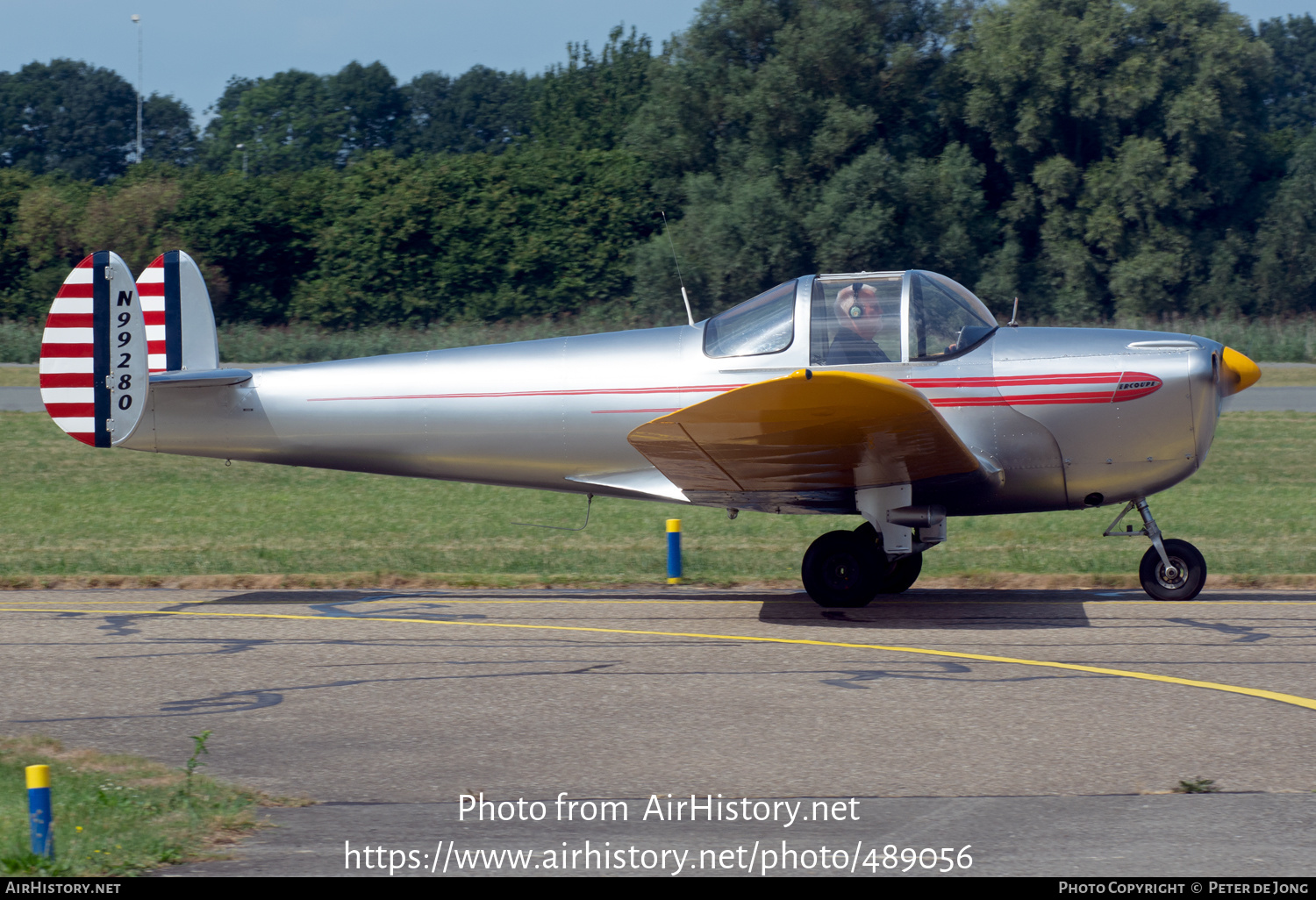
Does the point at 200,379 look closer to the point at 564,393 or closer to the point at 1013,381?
the point at 564,393

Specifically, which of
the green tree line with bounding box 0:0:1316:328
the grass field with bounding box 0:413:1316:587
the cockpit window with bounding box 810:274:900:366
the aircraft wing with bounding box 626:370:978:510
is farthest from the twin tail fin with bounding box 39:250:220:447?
the green tree line with bounding box 0:0:1316:328

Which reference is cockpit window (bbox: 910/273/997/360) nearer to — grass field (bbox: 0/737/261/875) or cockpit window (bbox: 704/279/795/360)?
cockpit window (bbox: 704/279/795/360)

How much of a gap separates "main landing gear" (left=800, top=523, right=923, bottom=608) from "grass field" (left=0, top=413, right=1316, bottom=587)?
182 centimetres

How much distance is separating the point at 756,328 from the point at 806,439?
1287mm

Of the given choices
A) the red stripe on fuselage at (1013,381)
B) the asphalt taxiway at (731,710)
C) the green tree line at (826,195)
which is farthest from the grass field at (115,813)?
the green tree line at (826,195)

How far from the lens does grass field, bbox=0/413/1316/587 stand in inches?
462

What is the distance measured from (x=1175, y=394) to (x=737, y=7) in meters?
33.7

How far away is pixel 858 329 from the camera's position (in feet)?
30.1

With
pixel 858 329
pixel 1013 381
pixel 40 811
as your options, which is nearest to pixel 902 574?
pixel 1013 381

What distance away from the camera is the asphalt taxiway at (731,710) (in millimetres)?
4891

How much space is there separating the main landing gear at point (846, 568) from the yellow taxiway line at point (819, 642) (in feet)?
3.22

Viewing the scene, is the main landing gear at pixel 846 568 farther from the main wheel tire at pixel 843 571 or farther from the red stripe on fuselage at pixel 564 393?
the red stripe on fuselage at pixel 564 393

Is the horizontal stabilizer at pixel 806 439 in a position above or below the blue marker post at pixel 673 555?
above
